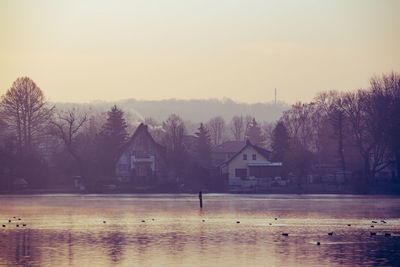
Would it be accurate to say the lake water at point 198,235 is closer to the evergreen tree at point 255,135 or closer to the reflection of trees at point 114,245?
the reflection of trees at point 114,245

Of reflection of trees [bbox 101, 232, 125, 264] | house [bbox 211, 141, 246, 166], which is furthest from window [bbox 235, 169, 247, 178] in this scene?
reflection of trees [bbox 101, 232, 125, 264]

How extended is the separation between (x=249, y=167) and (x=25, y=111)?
3956 cm

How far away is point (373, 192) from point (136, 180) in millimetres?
36985

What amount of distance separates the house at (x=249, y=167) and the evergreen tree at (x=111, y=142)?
63.0ft

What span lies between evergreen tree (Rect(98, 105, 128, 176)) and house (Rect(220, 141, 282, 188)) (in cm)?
1921

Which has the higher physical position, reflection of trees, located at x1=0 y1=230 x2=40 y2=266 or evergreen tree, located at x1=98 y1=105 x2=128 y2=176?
evergreen tree, located at x1=98 y1=105 x2=128 y2=176

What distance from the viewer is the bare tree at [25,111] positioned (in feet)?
390

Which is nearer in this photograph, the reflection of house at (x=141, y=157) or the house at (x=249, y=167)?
the house at (x=249, y=167)

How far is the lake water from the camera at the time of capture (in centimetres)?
3672

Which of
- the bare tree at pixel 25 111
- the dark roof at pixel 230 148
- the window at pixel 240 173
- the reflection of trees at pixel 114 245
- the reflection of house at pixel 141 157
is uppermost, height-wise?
the bare tree at pixel 25 111

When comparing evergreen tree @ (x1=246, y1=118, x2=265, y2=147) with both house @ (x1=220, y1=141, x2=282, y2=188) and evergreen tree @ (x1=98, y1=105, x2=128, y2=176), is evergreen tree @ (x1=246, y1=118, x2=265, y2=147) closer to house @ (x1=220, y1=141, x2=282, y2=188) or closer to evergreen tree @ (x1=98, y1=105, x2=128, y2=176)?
evergreen tree @ (x1=98, y1=105, x2=128, y2=176)

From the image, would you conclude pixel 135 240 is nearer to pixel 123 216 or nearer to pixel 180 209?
pixel 123 216

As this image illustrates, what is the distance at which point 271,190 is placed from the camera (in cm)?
10462

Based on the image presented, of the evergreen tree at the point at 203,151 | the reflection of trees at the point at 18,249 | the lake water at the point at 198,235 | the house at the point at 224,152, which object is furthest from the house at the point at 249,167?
the reflection of trees at the point at 18,249
